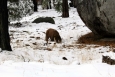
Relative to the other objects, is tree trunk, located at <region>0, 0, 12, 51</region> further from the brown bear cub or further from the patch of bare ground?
the patch of bare ground

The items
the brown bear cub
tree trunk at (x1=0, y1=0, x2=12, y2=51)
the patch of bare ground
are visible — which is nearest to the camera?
tree trunk at (x1=0, y1=0, x2=12, y2=51)

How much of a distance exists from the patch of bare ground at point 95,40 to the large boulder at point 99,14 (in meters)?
0.29

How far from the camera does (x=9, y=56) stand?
28.6ft

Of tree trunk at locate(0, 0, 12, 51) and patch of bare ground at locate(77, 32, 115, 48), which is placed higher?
tree trunk at locate(0, 0, 12, 51)

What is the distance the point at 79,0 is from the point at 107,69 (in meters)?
8.58

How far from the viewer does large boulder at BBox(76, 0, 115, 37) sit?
1205 centimetres

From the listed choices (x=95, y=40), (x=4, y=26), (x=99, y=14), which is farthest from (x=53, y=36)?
(x=4, y=26)

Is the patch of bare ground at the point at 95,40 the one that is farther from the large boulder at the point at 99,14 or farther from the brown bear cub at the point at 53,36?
the brown bear cub at the point at 53,36

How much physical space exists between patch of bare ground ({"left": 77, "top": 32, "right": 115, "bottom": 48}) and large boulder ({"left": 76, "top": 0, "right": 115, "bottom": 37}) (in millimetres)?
287

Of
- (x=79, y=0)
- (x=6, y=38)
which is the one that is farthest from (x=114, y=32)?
(x=6, y=38)

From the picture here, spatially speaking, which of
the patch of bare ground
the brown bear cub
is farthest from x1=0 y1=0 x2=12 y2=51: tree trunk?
the patch of bare ground

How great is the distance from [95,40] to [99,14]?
1.60 metres

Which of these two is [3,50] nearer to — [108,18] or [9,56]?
[9,56]

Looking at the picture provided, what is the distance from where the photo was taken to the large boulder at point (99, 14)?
12.1 metres
